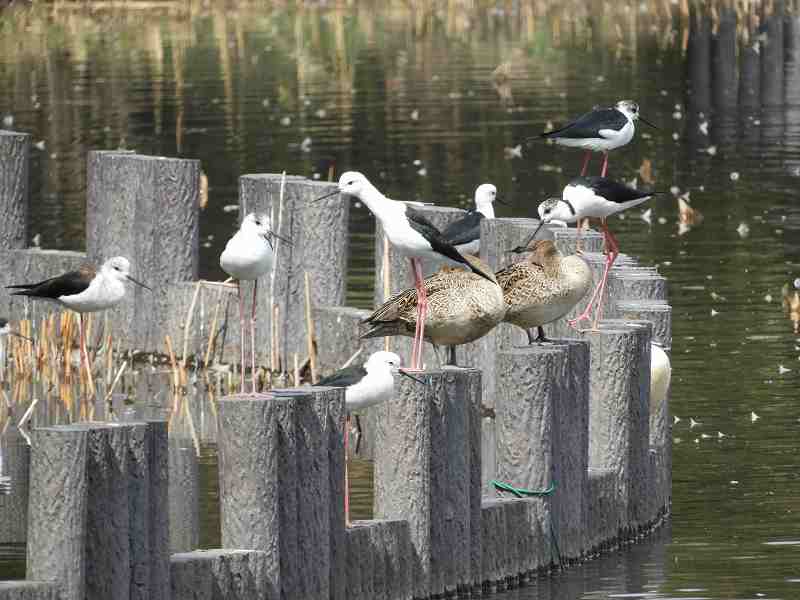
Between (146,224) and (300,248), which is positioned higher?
(146,224)

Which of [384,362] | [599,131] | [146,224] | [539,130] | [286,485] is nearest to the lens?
[286,485]

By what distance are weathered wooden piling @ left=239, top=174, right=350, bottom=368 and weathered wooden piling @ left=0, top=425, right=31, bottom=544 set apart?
7.33ft

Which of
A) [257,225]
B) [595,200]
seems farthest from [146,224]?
[257,225]

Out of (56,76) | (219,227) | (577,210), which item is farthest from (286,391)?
(56,76)

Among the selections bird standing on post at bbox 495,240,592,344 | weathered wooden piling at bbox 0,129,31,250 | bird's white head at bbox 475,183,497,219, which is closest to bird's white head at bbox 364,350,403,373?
bird standing on post at bbox 495,240,592,344

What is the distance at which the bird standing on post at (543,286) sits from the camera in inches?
505

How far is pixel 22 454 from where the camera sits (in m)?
15.3

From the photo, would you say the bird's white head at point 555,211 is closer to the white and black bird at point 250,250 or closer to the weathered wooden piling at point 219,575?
the white and black bird at point 250,250

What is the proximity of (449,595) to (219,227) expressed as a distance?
43.1 feet

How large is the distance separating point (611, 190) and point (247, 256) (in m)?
2.55

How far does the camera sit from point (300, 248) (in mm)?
17219

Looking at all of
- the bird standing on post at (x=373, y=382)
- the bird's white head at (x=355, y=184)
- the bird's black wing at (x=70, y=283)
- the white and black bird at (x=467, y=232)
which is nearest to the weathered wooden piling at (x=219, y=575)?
the bird standing on post at (x=373, y=382)

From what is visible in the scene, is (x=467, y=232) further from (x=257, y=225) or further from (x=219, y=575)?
(x=219, y=575)

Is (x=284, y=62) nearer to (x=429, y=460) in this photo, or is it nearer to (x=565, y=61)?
(x=565, y=61)
